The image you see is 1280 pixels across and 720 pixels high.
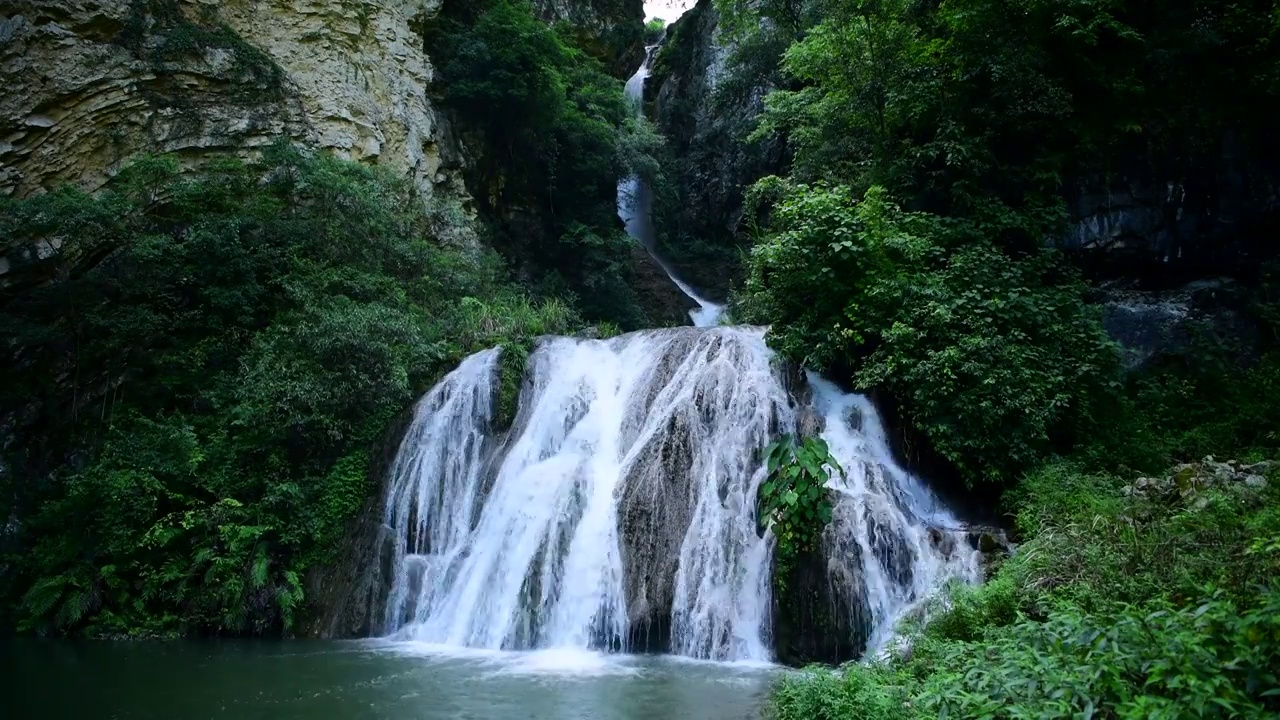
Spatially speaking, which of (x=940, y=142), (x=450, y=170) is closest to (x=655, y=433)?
(x=940, y=142)

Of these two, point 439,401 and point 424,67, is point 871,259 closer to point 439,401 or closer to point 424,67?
point 439,401

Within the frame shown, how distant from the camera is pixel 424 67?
778 inches

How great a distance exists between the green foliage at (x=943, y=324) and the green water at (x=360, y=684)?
4348 mm

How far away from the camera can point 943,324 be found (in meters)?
10.3

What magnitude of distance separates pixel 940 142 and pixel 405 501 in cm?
1015

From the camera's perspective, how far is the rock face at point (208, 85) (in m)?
13.5

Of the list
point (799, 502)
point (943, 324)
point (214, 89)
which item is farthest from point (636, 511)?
point (214, 89)

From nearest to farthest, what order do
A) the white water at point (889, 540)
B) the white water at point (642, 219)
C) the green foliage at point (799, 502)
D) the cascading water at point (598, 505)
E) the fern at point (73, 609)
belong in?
the white water at point (889, 540)
the green foliage at point (799, 502)
the cascading water at point (598, 505)
the fern at point (73, 609)
the white water at point (642, 219)

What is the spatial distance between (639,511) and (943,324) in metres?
4.83

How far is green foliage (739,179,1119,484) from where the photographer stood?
31.7 ft

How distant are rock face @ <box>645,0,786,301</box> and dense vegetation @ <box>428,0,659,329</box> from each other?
3.12 meters

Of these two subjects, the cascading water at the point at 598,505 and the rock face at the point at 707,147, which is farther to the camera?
the rock face at the point at 707,147

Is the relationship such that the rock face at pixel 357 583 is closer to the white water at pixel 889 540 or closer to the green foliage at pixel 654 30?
the white water at pixel 889 540

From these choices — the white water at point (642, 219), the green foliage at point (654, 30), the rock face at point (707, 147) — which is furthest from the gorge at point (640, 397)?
the green foliage at point (654, 30)
